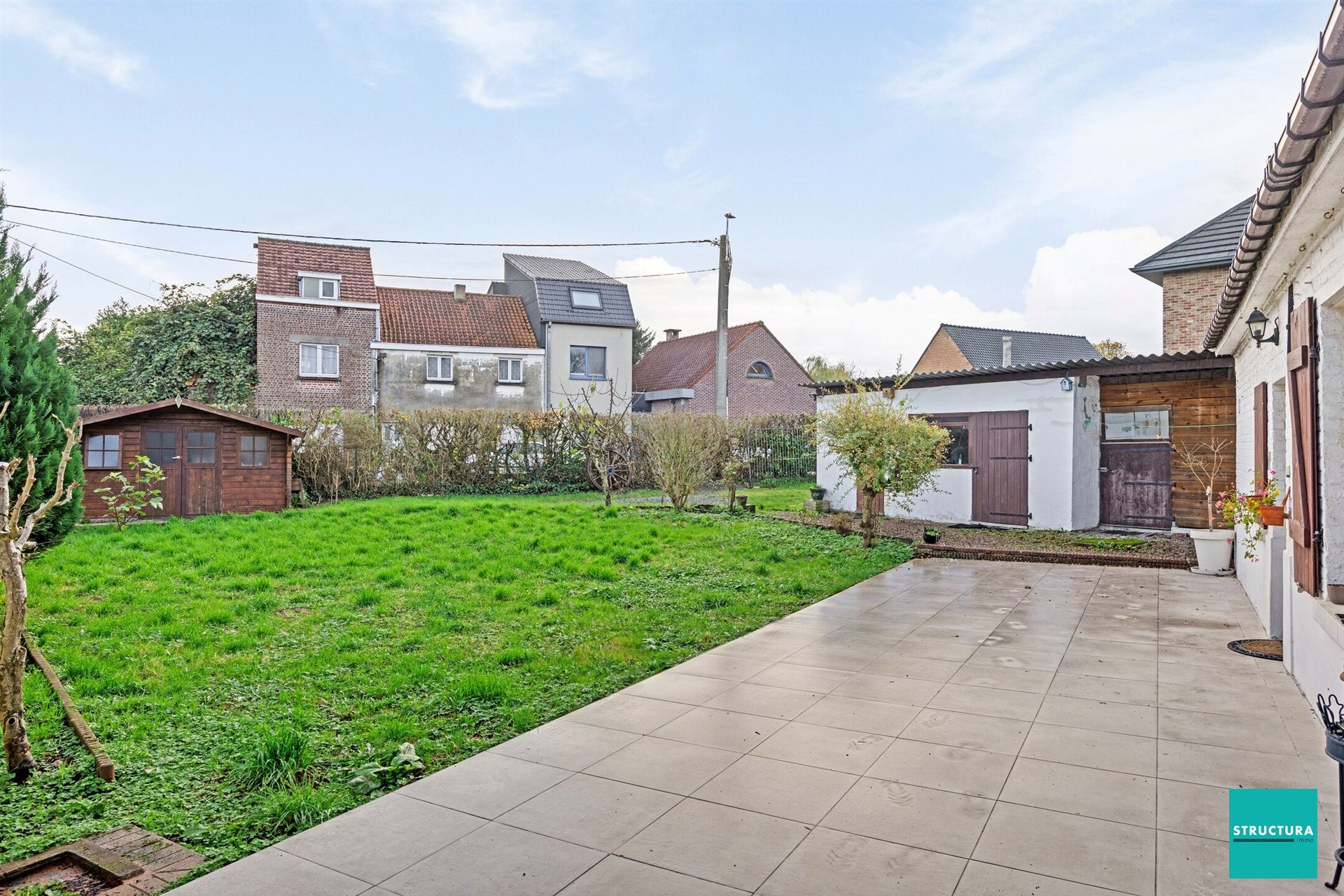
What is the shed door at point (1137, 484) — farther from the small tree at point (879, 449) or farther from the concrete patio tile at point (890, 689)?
the concrete patio tile at point (890, 689)

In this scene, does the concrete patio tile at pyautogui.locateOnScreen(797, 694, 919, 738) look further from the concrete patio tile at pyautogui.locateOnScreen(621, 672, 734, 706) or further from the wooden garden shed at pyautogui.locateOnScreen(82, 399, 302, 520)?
the wooden garden shed at pyautogui.locateOnScreen(82, 399, 302, 520)

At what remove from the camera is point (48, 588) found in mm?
7145

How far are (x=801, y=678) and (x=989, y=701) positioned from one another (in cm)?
112

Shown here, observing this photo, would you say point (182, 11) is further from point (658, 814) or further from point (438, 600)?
point (658, 814)

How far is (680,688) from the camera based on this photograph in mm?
4883

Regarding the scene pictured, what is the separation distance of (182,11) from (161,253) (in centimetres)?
1380

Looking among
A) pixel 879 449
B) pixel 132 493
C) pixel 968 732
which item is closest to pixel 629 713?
pixel 968 732

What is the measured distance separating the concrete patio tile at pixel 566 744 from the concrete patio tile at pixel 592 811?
241mm

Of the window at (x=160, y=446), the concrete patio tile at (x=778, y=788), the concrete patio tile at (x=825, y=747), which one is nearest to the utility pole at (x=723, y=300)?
the window at (x=160, y=446)

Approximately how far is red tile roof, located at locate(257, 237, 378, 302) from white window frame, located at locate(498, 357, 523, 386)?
4138 millimetres

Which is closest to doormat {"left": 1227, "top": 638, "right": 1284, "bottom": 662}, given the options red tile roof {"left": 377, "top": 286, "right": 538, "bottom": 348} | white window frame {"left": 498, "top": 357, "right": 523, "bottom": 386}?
white window frame {"left": 498, "top": 357, "right": 523, "bottom": 386}

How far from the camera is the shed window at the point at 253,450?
1336 cm

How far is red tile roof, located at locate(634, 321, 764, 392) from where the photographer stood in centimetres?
2936

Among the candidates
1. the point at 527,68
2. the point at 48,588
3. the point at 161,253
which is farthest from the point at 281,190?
the point at 48,588
